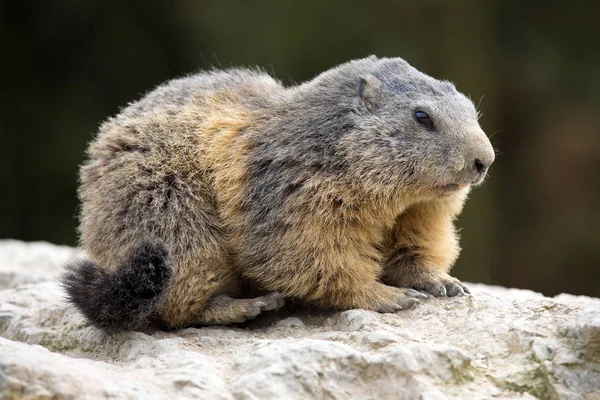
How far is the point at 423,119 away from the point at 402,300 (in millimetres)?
1112

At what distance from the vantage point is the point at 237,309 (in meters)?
5.00

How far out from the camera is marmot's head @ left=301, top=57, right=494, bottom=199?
4953 millimetres

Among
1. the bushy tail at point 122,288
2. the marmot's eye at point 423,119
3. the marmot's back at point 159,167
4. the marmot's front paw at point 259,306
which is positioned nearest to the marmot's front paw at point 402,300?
the marmot's front paw at point 259,306

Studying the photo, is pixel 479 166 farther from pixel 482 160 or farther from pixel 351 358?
pixel 351 358

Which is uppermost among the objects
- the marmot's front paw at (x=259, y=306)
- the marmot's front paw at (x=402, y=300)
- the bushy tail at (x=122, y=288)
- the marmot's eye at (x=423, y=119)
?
the marmot's eye at (x=423, y=119)

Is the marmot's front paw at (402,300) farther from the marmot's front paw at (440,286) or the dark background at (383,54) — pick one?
the dark background at (383,54)

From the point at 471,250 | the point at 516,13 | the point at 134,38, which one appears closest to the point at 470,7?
the point at 516,13

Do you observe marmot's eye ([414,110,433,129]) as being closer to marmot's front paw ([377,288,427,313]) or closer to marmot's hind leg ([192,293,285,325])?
marmot's front paw ([377,288,427,313])

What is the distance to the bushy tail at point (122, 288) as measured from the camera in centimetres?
460

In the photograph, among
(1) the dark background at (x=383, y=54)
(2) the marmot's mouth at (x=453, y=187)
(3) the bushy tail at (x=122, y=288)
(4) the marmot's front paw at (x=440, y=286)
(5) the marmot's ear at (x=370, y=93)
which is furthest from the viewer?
(1) the dark background at (x=383, y=54)

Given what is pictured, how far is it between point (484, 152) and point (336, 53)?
20.9 feet

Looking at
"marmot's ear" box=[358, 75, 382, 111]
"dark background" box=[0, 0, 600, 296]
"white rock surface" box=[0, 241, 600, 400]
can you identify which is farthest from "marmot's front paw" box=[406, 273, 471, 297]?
"dark background" box=[0, 0, 600, 296]

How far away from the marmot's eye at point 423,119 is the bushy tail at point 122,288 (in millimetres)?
1742

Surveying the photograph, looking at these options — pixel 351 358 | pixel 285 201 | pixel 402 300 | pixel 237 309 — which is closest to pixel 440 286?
pixel 402 300
